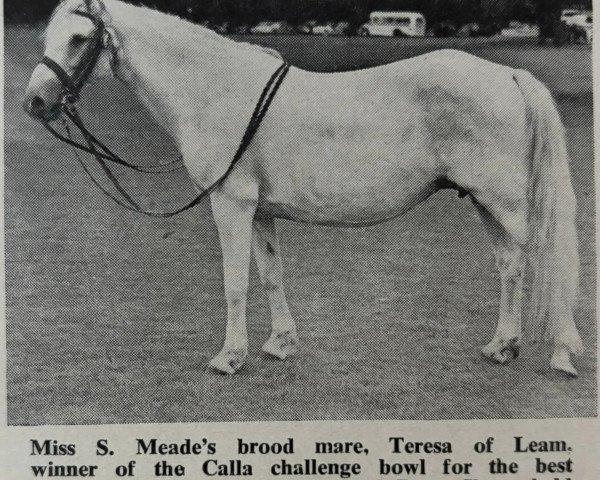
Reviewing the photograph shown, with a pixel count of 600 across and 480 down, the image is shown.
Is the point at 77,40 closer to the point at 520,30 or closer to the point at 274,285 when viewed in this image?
the point at 274,285

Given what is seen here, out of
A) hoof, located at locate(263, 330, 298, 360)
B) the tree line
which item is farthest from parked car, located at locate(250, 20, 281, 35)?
hoof, located at locate(263, 330, 298, 360)

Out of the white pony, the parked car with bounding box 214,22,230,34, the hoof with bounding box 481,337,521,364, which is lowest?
the hoof with bounding box 481,337,521,364

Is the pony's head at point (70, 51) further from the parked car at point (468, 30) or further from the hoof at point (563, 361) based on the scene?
the hoof at point (563, 361)

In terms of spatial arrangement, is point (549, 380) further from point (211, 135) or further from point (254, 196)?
point (211, 135)

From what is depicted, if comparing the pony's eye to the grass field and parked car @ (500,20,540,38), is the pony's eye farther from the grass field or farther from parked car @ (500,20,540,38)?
parked car @ (500,20,540,38)

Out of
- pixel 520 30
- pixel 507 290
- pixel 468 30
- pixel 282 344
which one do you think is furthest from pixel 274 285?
pixel 520 30

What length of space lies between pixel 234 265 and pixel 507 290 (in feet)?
3.16

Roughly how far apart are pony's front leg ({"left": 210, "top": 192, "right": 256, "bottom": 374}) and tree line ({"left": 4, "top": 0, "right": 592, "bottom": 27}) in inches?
36.8

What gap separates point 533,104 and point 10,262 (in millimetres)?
2046

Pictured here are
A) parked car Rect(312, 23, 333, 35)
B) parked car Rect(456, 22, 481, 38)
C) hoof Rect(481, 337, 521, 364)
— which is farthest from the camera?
parked car Rect(456, 22, 481, 38)

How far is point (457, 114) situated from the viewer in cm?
294

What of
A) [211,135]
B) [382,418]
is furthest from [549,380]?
[211,135]

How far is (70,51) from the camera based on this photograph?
2943mm

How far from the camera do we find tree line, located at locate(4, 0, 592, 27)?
3.50m
